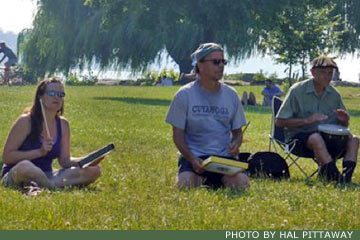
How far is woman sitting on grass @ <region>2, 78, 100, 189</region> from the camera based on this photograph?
7.96 meters

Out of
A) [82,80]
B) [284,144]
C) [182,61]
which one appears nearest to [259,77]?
[182,61]

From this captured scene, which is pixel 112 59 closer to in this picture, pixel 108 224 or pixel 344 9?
pixel 344 9

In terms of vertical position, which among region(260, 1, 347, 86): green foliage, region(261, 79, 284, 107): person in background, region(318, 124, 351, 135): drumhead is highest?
region(260, 1, 347, 86): green foliage

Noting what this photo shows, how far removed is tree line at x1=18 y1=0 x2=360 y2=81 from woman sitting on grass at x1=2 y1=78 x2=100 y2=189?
24.4 m

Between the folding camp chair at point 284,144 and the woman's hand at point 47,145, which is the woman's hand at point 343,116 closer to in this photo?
the folding camp chair at point 284,144

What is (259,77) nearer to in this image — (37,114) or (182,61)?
(182,61)

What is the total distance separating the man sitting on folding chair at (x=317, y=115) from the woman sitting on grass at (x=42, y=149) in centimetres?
243

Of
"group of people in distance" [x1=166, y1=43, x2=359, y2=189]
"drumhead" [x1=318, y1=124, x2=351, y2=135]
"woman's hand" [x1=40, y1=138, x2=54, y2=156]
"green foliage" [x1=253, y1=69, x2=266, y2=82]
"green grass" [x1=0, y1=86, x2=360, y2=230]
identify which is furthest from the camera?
"green foliage" [x1=253, y1=69, x2=266, y2=82]

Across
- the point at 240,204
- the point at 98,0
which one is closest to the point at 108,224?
the point at 240,204

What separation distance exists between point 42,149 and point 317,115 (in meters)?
3.11

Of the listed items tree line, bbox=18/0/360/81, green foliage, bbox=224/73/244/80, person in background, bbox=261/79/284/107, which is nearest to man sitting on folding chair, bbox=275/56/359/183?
person in background, bbox=261/79/284/107

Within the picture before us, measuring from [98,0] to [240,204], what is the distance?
2708 cm

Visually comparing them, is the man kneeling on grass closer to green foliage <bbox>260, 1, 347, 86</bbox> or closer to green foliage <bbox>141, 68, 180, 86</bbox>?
green foliage <bbox>260, 1, 347, 86</bbox>

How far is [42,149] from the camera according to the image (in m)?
8.06
